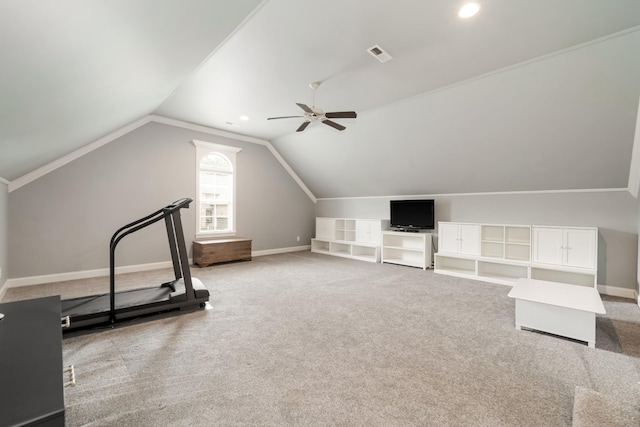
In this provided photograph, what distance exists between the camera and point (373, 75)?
3.59m

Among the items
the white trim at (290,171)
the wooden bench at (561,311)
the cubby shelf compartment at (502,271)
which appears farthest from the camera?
the white trim at (290,171)

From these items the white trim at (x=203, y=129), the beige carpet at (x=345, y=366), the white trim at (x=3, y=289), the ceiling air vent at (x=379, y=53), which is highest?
the white trim at (x=203, y=129)

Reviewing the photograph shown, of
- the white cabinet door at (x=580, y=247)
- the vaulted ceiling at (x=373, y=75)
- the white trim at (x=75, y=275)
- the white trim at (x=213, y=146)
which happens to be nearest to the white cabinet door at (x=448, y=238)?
the vaulted ceiling at (x=373, y=75)

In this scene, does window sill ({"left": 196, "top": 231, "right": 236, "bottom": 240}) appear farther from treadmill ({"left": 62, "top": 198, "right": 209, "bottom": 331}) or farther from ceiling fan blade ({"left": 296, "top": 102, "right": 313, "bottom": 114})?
ceiling fan blade ({"left": 296, "top": 102, "right": 313, "bottom": 114})

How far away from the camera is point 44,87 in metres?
1.94

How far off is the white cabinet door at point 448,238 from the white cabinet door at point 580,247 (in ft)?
5.23

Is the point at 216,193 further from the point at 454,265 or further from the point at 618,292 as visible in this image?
the point at 618,292

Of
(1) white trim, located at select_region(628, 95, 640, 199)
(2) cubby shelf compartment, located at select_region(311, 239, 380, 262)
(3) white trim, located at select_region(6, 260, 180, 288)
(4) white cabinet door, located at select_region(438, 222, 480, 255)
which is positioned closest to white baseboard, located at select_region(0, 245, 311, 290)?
(3) white trim, located at select_region(6, 260, 180, 288)

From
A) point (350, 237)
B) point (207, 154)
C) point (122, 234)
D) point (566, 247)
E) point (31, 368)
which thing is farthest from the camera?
point (350, 237)

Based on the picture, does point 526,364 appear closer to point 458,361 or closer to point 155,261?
point 458,361

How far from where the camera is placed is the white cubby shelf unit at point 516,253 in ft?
13.3

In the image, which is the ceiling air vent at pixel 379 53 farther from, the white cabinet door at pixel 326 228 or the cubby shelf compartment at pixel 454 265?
the white cabinet door at pixel 326 228

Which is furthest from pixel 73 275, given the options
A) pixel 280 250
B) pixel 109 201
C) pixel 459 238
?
pixel 459 238

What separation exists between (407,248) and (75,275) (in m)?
6.30
